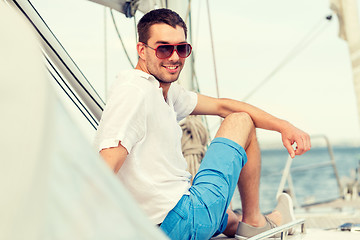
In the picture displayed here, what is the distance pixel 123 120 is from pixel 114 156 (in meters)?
0.10

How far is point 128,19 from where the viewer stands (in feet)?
8.94

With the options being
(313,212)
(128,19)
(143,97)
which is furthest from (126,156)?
(313,212)

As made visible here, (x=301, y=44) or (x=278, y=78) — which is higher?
(x=278, y=78)

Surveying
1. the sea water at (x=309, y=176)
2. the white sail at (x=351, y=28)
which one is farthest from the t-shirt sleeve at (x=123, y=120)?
the sea water at (x=309, y=176)

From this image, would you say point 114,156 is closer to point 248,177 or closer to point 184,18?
point 248,177

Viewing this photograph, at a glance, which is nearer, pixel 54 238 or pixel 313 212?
pixel 54 238

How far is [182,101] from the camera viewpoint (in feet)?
6.83

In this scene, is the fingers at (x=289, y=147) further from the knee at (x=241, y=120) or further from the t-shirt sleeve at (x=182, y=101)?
the t-shirt sleeve at (x=182, y=101)

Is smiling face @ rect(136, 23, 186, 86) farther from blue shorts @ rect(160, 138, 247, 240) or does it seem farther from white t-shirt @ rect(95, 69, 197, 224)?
blue shorts @ rect(160, 138, 247, 240)

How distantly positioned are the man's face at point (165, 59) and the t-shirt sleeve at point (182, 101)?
0.70 ft

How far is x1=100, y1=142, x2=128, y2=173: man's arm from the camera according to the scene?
1.47 meters

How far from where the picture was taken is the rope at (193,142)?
247 centimetres

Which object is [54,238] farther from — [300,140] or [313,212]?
[313,212]

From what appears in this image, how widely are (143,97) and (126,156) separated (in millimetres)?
176
